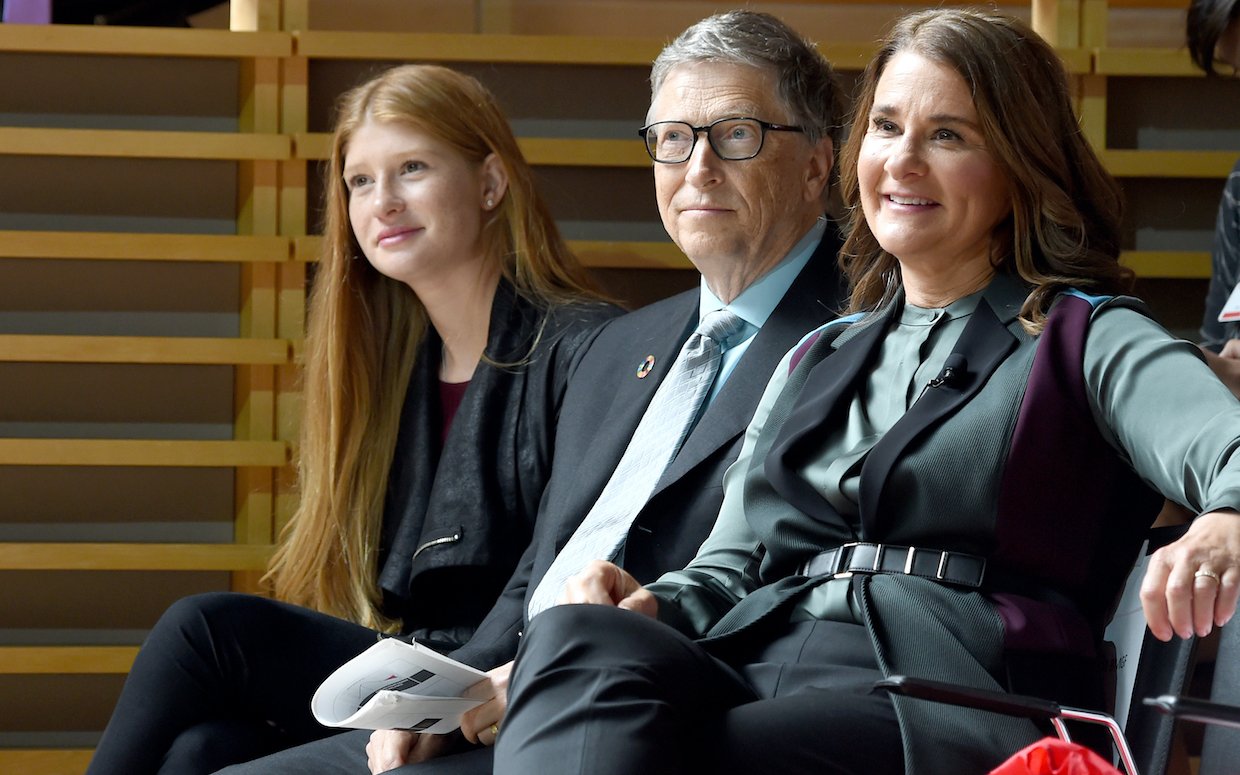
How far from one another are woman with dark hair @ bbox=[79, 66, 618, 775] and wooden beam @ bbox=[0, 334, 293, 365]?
0.14 metres

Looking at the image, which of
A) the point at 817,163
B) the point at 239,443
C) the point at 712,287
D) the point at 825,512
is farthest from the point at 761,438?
the point at 239,443

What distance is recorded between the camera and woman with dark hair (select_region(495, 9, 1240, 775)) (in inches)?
50.6

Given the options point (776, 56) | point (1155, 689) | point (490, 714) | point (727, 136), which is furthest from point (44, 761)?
point (1155, 689)

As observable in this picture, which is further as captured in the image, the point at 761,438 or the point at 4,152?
the point at 4,152

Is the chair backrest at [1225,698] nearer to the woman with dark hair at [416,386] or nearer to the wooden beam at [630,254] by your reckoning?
the woman with dark hair at [416,386]

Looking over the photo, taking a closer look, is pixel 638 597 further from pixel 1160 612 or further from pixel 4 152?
pixel 4 152

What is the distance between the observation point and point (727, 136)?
6.84 ft

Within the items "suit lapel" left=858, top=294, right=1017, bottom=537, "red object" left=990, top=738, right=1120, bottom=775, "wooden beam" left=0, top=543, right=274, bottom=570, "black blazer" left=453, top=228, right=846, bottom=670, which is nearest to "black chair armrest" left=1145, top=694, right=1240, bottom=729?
"red object" left=990, top=738, right=1120, bottom=775

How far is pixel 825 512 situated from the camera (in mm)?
1535

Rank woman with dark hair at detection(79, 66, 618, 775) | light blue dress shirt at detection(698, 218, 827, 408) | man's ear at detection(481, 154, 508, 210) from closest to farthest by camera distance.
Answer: light blue dress shirt at detection(698, 218, 827, 408)
woman with dark hair at detection(79, 66, 618, 775)
man's ear at detection(481, 154, 508, 210)

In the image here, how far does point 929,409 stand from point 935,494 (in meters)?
0.09

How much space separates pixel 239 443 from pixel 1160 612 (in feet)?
6.13

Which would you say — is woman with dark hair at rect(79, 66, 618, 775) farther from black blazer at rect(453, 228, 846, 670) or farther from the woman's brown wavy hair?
the woman's brown wavy hair

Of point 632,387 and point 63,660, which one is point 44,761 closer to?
point 63,660
